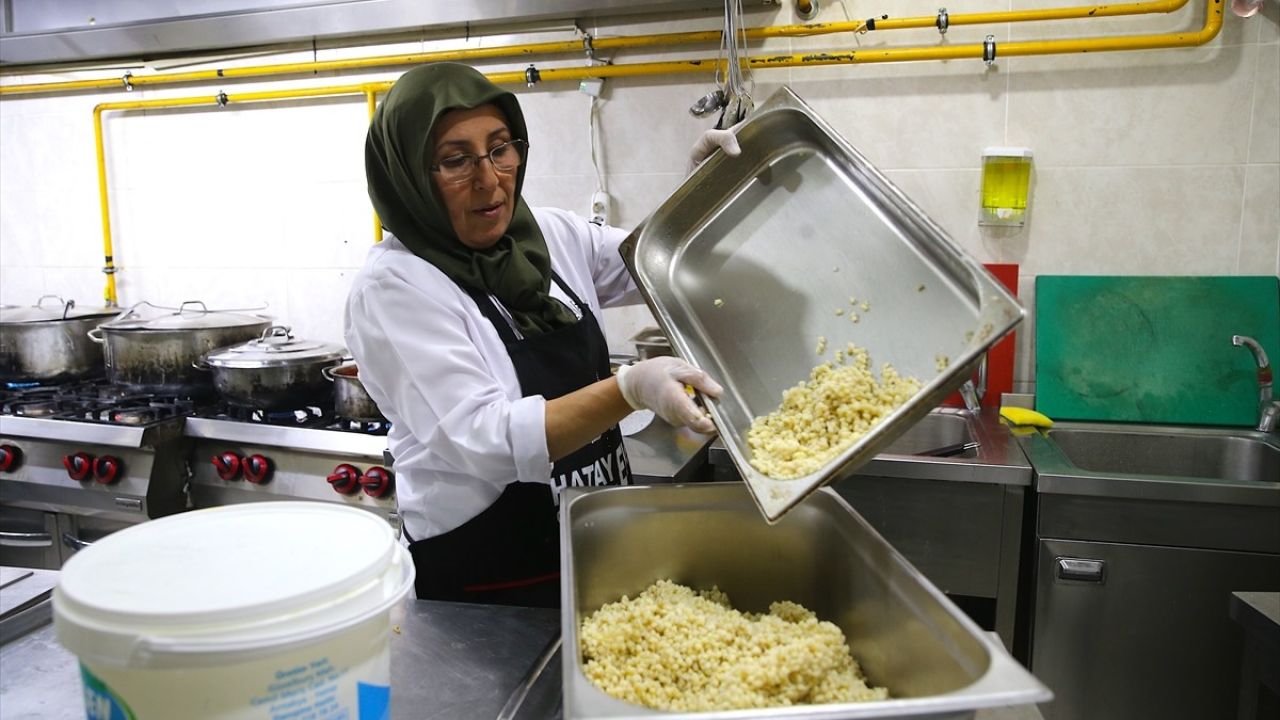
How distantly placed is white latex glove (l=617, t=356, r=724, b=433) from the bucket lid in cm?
53

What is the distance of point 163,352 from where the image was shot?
2.88m

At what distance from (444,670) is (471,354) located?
0.52 m

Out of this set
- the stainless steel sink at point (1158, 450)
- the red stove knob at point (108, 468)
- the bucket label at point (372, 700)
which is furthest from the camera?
the red stove knob at point (108, 468)

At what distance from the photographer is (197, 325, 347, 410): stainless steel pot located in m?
2.64

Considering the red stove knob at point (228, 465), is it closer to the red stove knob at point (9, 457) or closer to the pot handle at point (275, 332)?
the pot handle at point (275, 332)

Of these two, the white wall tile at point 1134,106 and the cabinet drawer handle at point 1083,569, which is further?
the white wall tile at point 1134,106

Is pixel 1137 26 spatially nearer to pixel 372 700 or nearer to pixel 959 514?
pixel 959 514

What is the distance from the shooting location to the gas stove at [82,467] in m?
2.66

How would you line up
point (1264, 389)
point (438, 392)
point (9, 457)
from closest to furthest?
point (438, 392), point (1264, 389), point (9, 457)

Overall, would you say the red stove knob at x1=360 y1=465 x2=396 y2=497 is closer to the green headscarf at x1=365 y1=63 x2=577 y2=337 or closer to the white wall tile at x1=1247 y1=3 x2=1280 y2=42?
the green headscarf at x1=365 y1=63 x2=577 y2=337

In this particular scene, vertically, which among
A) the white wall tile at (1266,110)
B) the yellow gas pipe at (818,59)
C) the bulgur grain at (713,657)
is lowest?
the bulgur grain at (713,657)

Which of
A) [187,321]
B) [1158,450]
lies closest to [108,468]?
[187,321]

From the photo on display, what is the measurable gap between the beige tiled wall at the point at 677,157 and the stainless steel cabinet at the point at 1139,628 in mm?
819

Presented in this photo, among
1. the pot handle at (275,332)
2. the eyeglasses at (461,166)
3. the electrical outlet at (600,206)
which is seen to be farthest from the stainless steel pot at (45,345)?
the eyeglasses at (461,166)
